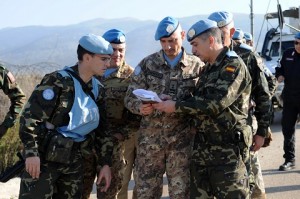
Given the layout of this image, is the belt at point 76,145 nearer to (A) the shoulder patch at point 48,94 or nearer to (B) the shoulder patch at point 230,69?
(A) the shoulder patch at point 48,94

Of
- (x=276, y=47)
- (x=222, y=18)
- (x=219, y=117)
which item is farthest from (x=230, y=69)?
(x=276, y=47)

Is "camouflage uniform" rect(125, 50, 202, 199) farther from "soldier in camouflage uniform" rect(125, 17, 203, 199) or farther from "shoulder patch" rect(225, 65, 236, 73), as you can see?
"shoulder patch" rect(225, 65, 236, 73)

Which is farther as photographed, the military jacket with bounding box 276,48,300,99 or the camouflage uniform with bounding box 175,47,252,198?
the military jacket with bounding box 276,48,300,99

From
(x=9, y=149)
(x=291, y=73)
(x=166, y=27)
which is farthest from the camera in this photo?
(x=291, y=73)

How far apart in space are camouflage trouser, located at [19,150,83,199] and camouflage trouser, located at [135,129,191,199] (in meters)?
0.56

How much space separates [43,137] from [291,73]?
4293 millimetres

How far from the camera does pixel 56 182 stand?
3.51 m

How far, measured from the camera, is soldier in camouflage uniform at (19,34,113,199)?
3340 mm

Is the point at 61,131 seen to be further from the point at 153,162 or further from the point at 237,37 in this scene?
the point at 237,37

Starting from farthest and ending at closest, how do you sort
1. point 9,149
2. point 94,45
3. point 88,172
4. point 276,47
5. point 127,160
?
point 276,47 < point 9,149 < point 127,160 < point 88,172 < point 94,45

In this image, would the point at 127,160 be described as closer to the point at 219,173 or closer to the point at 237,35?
the point at 219,173

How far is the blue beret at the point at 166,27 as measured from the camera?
3.76m

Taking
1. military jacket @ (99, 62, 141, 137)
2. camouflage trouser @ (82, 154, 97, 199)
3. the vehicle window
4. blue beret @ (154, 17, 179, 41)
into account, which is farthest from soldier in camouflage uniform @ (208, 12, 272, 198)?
the vehicle window

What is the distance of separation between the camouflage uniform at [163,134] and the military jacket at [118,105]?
0.91 ft
